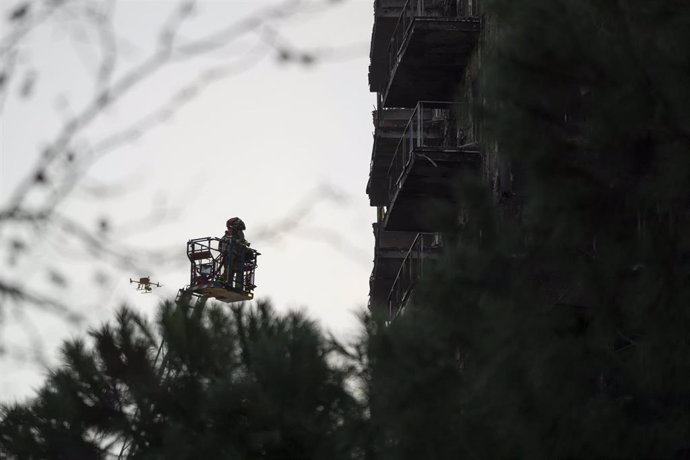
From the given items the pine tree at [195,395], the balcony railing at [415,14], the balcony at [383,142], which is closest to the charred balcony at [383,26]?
the balcony at [383,142]

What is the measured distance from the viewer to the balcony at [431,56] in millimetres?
16062

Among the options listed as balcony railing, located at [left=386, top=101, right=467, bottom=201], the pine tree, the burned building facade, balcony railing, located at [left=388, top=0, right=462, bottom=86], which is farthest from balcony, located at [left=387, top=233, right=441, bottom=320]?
the pine tree

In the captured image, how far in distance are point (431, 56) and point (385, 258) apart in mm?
9119

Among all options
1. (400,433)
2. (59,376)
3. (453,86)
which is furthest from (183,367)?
(453,86)

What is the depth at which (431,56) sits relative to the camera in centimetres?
1684

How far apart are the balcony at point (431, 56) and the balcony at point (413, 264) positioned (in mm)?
2047

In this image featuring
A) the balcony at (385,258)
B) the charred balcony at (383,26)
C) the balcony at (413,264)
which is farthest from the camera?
the balcony at (385,258)

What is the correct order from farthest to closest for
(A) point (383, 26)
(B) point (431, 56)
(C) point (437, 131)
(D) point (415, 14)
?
(A) point (383, 26) → (C) point (437, 131) → (D) point (415, 14) → (B) point (431, 56)

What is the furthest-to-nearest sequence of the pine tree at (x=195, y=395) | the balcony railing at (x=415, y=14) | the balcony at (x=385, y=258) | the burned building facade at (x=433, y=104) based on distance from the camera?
the balcony at (x=385, y=258) → the balcony railing at (x=415, y=14) → the burned building facade at (x=433, y=104) → the pine tree at (x=195, y=395)

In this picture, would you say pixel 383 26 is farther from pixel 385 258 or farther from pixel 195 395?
pixel 195 395

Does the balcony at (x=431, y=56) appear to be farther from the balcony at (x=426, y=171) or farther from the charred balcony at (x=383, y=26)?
the charred balcony at (x=383, y=26)

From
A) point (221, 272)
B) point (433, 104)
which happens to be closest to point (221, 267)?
point (221, 272)

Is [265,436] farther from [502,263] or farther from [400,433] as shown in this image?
[502,263]

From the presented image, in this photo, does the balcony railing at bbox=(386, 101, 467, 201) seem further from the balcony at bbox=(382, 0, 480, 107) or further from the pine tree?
the pine tree
